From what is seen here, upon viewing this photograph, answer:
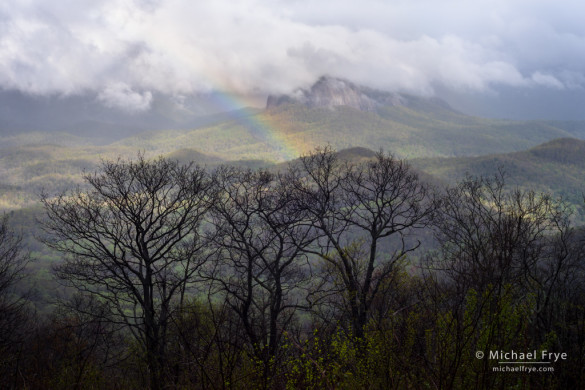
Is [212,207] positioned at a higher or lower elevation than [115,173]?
lower

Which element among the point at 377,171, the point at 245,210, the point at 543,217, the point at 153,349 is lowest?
the point at 153,349

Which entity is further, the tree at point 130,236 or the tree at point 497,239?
the tree at point 130,236

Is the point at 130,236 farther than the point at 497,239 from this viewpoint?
Yes

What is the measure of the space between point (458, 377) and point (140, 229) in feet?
51.1

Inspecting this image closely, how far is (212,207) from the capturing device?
21156mm

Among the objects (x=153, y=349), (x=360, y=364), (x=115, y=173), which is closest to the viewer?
(x=360, y=364)

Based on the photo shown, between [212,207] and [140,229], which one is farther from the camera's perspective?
[212,207]

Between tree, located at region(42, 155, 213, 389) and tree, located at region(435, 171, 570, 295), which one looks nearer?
tree, located at region(435, 171, 570, 295)

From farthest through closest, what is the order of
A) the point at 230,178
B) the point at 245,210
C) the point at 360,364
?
the point at 230,178, the point at 245,210, the point at 360,364

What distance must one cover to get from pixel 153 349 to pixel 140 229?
5720mm

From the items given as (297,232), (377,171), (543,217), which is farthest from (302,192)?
(543,217)

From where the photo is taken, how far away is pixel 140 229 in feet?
61.9

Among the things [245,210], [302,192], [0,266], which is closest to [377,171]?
[302,192]

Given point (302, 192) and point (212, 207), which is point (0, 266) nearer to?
point (212, 207)
